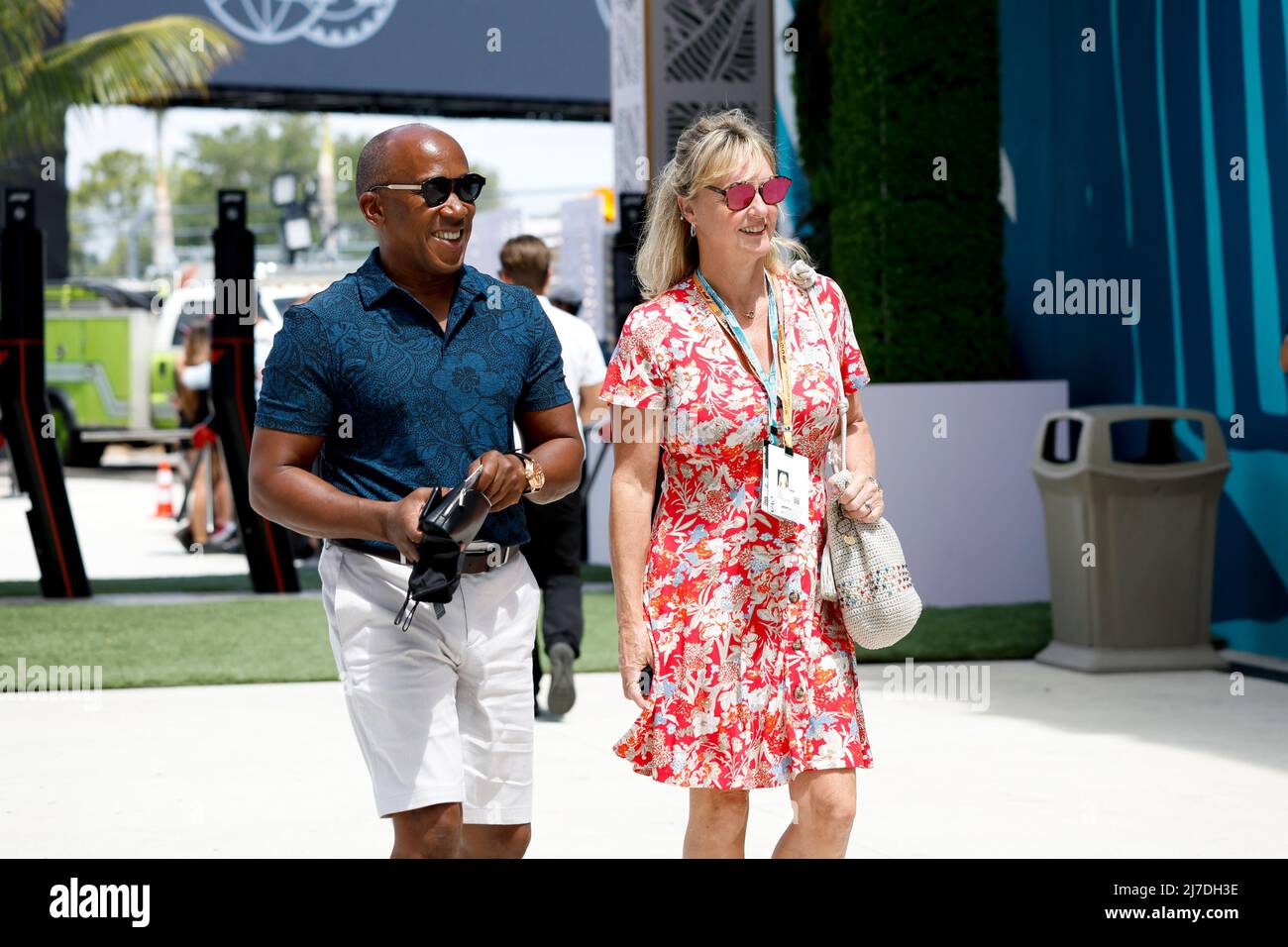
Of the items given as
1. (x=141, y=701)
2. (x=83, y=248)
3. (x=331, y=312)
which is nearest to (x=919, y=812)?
(x=331, y=312)

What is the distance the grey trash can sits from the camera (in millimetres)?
9070

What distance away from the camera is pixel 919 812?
611 centimetres

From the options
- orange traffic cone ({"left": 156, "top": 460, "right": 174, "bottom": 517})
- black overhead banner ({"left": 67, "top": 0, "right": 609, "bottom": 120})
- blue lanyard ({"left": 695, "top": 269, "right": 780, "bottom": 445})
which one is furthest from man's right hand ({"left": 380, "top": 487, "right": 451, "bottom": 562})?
black overhead banner ({"left": 67, "top": 0, "right": 609, "bottom": 120})

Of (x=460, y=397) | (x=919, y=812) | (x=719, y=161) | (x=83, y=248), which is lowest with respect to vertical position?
(x=919, y=812)

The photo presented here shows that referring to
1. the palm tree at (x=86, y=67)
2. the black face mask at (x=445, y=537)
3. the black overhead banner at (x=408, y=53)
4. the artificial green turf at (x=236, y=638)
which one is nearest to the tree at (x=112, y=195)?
the black overhead banner at (x=408, y=53)

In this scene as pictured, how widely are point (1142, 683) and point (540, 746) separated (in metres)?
3.10

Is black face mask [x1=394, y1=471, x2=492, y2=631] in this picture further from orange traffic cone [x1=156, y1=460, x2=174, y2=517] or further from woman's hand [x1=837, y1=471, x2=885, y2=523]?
orange traffic cone [x1=156, y1=460, x2=174, y2=517]

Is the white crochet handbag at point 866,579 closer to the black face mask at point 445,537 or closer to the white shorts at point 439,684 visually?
the white shorts at point 439,684

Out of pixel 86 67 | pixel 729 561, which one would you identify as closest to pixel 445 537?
pixel 729 561

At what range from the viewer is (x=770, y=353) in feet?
13.3

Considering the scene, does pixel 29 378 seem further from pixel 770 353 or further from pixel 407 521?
pixel 407 521

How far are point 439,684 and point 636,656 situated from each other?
0.51 metres

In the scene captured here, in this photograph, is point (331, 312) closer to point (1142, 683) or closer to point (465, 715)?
point (465, 715)

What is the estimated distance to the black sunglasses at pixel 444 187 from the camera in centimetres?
361
